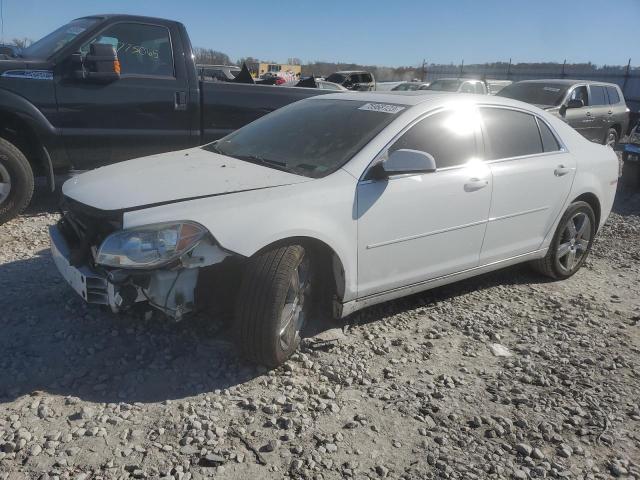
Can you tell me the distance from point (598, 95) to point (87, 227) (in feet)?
41.5

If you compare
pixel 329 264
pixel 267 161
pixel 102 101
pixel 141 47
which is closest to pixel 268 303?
pixel 329 264

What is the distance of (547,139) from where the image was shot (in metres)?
4.51

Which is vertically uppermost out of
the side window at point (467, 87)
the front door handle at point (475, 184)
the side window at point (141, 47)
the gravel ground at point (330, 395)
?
the side window at point (141, 47)

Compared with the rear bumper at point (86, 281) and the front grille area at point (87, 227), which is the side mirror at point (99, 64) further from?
the rear bumper at point (86, 281)

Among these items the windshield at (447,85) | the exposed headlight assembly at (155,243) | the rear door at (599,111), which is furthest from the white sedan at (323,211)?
the windshield at (447,85)

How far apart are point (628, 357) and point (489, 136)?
1.77 m

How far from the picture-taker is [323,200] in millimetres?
3121

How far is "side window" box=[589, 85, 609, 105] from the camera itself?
12351 mm

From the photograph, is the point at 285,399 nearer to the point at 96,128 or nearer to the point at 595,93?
the point at 96,128

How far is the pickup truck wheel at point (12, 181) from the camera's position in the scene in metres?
5.09

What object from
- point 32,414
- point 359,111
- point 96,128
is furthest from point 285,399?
point 96,128

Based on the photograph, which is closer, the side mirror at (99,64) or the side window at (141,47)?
the side mirror at (99,64)

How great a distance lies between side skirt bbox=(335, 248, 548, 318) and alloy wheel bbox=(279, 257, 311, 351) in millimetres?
246

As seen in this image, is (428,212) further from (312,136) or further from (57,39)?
(57,39)
